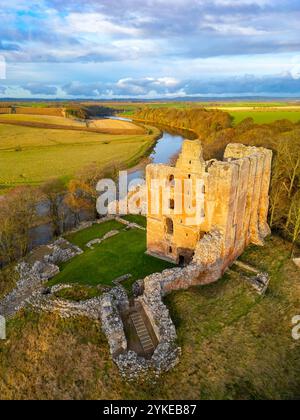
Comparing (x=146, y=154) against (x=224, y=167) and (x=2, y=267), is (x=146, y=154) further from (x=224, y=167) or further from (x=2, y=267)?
(x=224, y=167)

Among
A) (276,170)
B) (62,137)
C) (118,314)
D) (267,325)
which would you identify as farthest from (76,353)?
(62,137)

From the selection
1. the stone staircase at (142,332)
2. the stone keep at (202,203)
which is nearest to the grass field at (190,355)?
the stone staircase at (142,332)

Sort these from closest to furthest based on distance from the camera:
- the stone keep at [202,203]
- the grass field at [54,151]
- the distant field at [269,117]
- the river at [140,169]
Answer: the stone keep at [202,203]
the river at [140,169]
the grass field at [54,151]
the distant field at [269,117]

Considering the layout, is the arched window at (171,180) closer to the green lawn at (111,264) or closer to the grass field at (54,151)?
the green lawn at (111,264)

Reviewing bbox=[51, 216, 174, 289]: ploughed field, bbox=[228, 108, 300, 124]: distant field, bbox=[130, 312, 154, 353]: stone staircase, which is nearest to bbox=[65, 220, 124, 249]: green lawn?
bbox=[51, 216, 174, 289]: ploughed field

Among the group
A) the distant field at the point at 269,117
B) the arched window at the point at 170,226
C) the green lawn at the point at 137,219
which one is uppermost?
the distant field at the point at 269,117

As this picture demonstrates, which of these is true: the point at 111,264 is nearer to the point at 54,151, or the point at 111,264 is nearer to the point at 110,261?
the point at 110,261

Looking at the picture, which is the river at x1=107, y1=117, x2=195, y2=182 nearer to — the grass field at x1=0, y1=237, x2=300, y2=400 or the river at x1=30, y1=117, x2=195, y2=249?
the river at x1=30, y1=117, x2=195, y2=249
